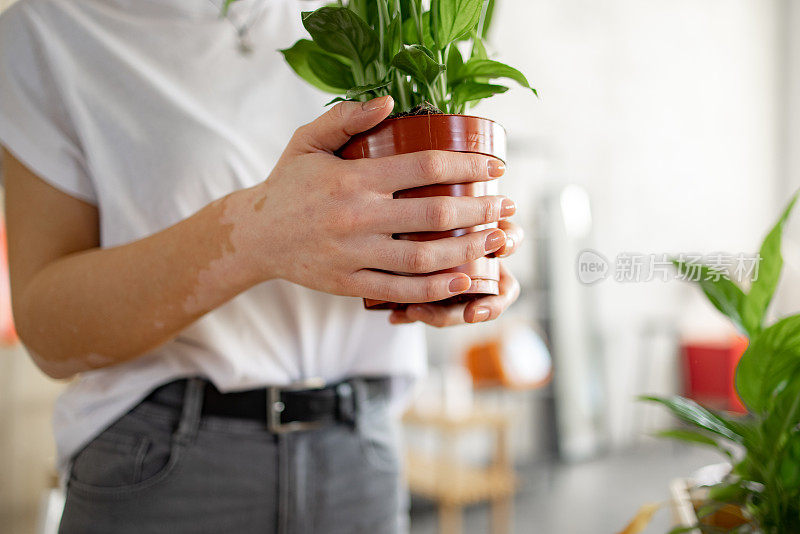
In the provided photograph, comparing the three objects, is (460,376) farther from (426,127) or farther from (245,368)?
(426,127)

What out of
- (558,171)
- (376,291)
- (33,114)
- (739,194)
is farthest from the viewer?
(739,194)

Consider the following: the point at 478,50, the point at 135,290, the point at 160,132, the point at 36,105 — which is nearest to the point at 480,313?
the point at 478,50

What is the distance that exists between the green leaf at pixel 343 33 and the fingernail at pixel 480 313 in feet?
0.77

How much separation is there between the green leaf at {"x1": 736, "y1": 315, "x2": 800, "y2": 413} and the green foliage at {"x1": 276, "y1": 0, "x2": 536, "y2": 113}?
31cm

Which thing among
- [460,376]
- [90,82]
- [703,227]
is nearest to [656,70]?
[703,227]

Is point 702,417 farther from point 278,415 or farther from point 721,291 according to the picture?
point 278,415

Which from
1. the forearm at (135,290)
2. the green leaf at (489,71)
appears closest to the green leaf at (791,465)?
the green leaf at (489,71)

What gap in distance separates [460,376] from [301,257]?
2833mm

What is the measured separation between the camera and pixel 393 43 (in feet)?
1.73

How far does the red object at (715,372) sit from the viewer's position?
3943 mm

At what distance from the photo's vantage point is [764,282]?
593 mm

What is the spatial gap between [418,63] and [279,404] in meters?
0.45

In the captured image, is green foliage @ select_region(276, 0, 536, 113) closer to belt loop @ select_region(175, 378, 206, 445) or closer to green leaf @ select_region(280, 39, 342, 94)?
green leaf @ select_region(280, 39, 342, 94)

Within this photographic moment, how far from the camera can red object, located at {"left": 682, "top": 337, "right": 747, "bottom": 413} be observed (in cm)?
394
